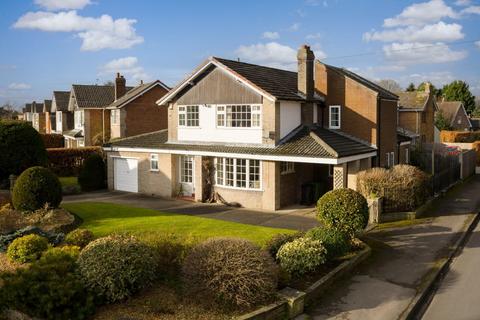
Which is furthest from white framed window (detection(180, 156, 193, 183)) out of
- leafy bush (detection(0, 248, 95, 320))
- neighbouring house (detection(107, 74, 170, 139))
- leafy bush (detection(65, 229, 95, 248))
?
leafy bush (detection(0, 248, 95, 320))

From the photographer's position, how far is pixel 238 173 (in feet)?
79.9

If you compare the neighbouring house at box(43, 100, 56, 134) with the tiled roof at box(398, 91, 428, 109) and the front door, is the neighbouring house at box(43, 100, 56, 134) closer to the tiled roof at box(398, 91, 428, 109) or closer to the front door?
the front door

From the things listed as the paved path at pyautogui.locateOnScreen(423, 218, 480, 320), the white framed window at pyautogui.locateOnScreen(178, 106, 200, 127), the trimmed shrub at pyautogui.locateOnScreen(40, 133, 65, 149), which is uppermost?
the white framed window at pyautogui.locateOnScreen(178, 106, 200, 127)

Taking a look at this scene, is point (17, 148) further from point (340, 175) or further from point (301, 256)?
point (301, 256)

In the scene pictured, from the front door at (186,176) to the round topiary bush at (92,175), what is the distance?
22.8 ft

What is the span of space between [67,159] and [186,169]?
1478 cm

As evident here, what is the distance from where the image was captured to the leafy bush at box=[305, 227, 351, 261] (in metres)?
13.4

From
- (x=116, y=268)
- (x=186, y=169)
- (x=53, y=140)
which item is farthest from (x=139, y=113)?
(x=116, y=268)

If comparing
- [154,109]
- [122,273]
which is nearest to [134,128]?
[154,109]

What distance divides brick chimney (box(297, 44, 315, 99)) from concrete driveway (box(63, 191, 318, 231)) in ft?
21.5

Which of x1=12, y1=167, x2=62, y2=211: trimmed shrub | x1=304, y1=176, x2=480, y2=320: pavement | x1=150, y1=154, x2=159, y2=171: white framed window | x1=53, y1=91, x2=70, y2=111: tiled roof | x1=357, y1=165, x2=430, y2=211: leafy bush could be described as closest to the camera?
x1=304, y1=176, x2=480, y2=320: pavement

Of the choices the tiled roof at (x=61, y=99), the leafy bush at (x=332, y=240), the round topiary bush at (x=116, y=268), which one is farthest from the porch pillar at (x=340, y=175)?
the tiled roof at (x=61, y=99)

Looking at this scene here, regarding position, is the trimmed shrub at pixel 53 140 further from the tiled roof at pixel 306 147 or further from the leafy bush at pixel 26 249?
the leafy bush at pixel 26 249

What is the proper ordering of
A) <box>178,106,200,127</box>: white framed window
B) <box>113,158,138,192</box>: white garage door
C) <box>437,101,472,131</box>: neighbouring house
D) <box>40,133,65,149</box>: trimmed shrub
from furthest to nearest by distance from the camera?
<box>437,101,472,131</box>: neighbouring house < <box>40,133,65,149</box>: trimmed shrub < <box>113,158,138,192</box>: white garage door < <box>178,106,200,127</box>: white framed window
